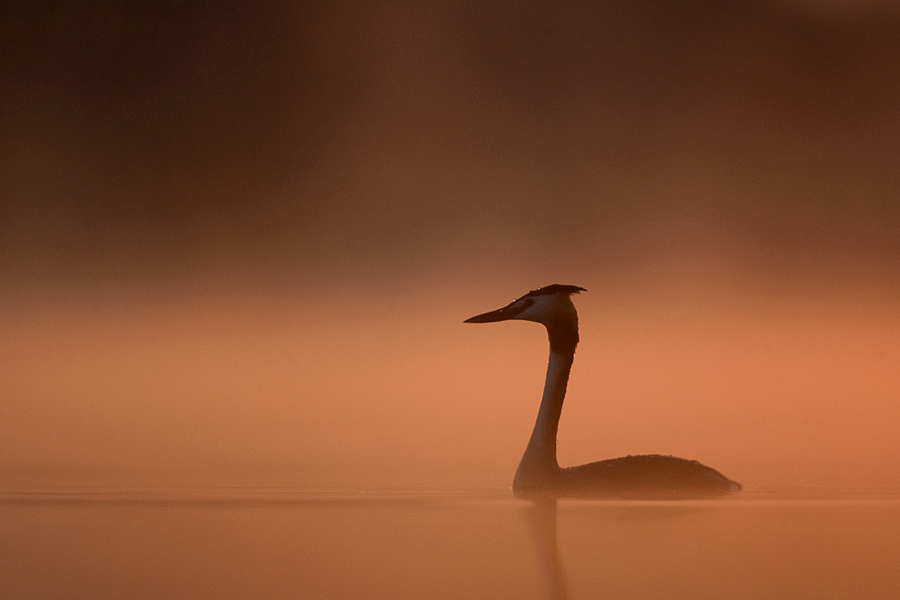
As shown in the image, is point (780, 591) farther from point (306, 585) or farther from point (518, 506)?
point (518, 506)

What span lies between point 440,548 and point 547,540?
1.41 ft

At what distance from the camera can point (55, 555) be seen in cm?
397

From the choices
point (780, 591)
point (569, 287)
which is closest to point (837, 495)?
point (569, 287)

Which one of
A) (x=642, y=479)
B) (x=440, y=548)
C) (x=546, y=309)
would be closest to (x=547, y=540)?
(x=440, y=548)

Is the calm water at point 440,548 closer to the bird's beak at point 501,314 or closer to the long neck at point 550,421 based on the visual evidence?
the long neck at point 550,421

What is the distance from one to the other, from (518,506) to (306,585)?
8.93 feet

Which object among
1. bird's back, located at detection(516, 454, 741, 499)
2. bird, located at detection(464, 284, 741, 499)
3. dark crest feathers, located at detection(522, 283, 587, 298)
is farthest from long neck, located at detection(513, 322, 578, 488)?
dark crest feathers, located at detection(522, 283, 587, 298)

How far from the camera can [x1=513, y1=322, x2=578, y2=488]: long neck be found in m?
6.59

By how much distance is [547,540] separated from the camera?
435 centimetres

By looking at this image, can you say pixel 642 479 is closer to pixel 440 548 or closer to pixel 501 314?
pixel 501 314

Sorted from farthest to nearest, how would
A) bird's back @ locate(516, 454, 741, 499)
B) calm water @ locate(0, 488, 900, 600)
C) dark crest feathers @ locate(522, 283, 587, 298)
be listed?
dark crest feathers @ locate(522, 283, 587, 298) < bird's back @ locate(516, 454, 741, 499) < calm water @ locate(0, 488, 900, 600)

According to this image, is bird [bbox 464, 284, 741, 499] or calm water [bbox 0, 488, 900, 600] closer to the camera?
calm water [bbox 0, 488, 900, 600]

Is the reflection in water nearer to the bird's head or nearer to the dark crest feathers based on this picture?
the bird's head

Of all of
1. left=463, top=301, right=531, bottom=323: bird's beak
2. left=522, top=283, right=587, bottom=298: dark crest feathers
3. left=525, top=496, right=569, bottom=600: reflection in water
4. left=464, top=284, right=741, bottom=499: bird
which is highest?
left=522, top=283, right=587, bottom=298: dark crest feathers
